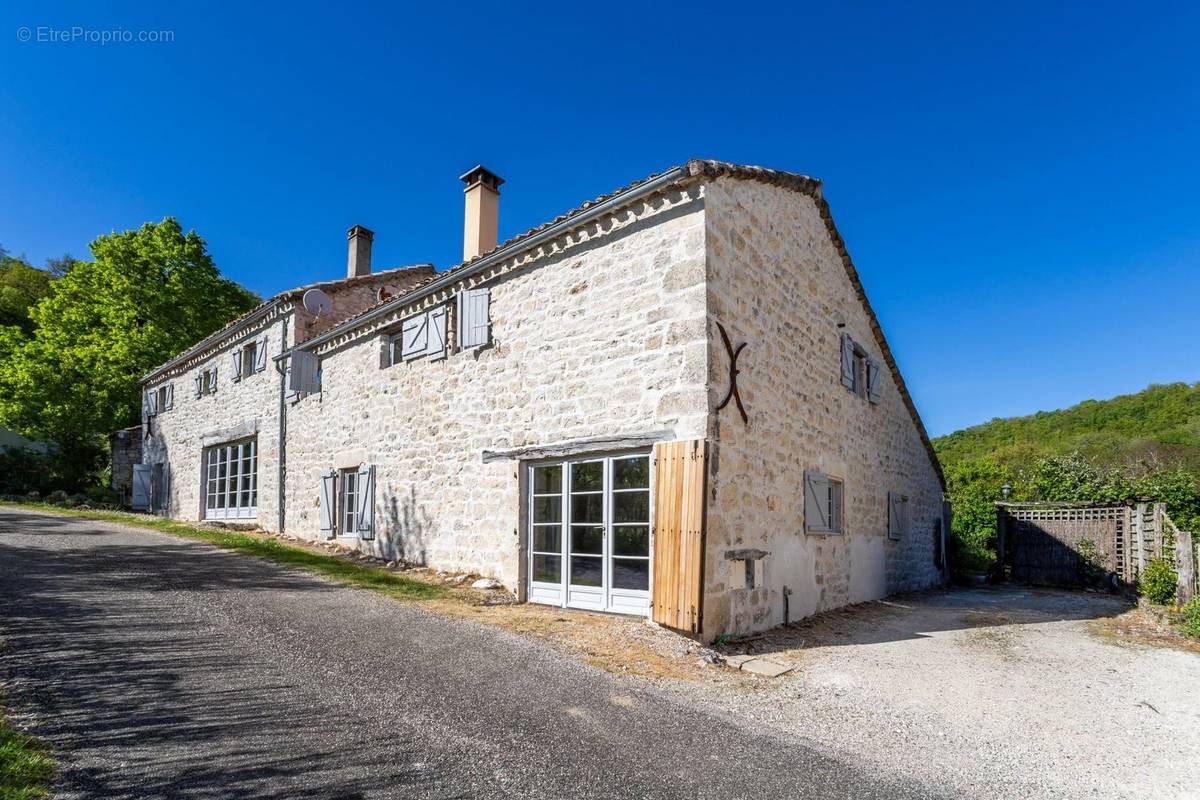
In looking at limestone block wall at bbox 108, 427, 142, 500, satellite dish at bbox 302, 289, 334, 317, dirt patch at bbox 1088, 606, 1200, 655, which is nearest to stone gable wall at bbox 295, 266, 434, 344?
satellite dish at bbox 302, 289, 334, 317

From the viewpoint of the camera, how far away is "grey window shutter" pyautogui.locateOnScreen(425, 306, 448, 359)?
9641mm

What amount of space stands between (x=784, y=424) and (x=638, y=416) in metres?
2.16

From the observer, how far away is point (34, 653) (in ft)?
14.5

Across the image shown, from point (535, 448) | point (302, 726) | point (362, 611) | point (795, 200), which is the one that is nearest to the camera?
point (302, 726)

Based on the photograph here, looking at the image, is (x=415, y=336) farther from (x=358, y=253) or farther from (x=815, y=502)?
(x=358, y=253)

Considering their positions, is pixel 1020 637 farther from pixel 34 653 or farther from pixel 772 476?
pixel 34 653

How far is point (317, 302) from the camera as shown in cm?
1380

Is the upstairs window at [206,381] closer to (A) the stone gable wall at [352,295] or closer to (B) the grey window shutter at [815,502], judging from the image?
(A) the stone gable wall at [352,295]

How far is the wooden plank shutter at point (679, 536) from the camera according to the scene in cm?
612

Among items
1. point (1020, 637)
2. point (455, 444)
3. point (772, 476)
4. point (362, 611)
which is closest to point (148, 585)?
point (362, 611)

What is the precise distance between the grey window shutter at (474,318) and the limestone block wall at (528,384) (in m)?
0.14

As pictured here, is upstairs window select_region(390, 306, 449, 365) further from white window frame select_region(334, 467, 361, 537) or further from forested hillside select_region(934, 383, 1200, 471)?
forested hillside select_region(934, 383, 1200, 471)

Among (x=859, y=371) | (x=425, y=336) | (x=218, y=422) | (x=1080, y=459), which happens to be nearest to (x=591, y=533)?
(x=425, y=336)

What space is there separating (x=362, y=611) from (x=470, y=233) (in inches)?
278
